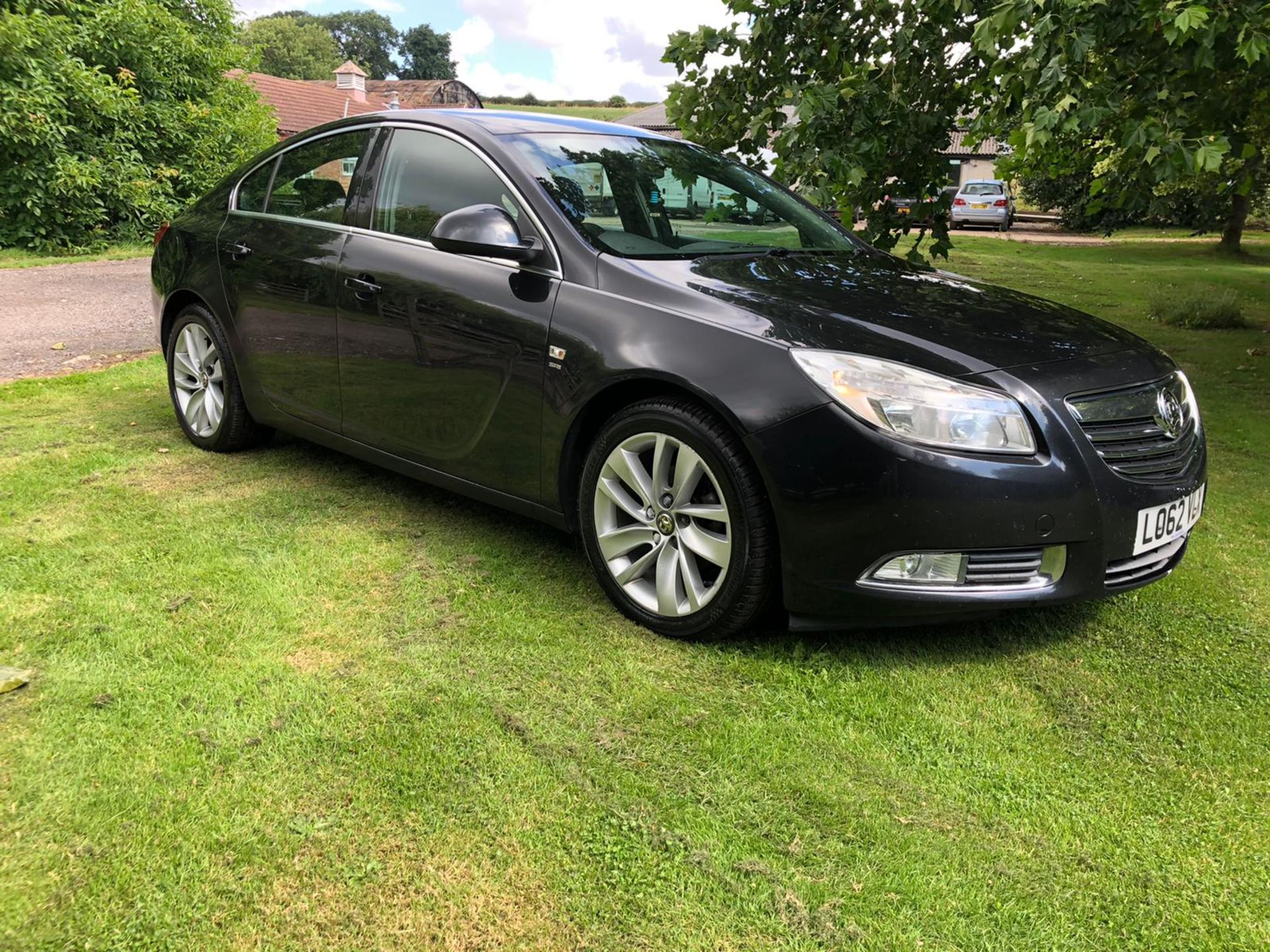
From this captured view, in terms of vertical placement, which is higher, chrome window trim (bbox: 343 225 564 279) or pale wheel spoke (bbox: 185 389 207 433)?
chrome window trim (bbox: 343 225 564 279)

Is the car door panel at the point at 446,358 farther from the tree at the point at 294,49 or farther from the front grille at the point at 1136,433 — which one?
the tree at the point at 294,49

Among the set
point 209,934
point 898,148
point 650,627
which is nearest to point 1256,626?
point 650,627

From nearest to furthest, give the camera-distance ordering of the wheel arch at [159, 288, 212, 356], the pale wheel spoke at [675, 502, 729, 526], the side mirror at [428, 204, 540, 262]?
the pale wheel spoke at [675, 502, 729, 526], the side mirror at [428, 204, 540, 262], the wheel arch at [159, 288, 212, 356]

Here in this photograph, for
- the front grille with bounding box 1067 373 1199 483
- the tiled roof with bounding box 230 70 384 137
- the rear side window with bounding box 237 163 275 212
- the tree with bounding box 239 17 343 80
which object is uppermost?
the tree with bounding box 239 17 343 80

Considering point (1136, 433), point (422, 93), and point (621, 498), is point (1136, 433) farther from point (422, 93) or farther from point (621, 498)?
point (422, 93)

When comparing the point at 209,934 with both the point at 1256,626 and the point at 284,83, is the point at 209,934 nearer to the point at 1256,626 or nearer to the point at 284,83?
the point at 1256,626

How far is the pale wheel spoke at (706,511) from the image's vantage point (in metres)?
2.73

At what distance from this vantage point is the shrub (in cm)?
990

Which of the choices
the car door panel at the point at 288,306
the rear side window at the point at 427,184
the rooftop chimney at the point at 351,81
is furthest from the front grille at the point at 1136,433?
the rooftop chimney at the point at 351,81

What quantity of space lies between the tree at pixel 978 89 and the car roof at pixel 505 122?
2.13m

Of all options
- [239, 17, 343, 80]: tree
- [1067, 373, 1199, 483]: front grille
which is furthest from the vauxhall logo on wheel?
[239, 17, 343, 80]: tree

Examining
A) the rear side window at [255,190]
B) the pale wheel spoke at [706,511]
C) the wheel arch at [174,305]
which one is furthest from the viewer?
the wheel arch at [174,305]

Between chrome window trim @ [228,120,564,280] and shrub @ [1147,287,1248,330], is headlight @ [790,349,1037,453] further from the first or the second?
shrub @ [1147,287,1248,330]

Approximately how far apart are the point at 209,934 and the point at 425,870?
411 millimetres
